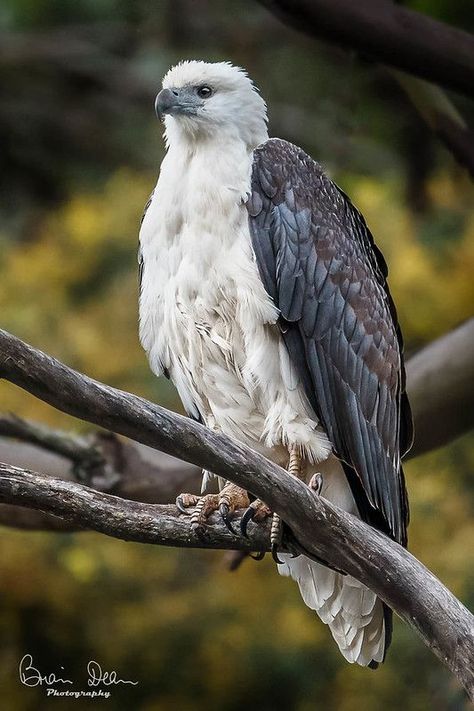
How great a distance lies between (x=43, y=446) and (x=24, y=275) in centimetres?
131

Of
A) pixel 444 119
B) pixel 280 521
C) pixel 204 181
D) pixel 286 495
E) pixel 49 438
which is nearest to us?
pixel 286 495

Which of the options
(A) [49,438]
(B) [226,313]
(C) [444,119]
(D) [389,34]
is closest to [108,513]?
(B) [226,313]

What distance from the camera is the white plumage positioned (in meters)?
2.66

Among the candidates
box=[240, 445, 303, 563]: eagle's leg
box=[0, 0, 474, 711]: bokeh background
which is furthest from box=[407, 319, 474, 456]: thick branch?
box=[240, 445, 303, 563]: eagle's leg

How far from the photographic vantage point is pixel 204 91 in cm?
291

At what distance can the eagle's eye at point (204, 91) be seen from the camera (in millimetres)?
2904

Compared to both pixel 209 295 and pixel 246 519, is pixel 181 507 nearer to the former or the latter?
pixel 246 519

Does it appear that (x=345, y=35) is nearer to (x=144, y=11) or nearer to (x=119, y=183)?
(x=119, y=183)

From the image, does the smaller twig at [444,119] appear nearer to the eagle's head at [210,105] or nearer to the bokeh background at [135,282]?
the bokeh background at [135,282]

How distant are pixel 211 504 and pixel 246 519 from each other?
0.28 feet

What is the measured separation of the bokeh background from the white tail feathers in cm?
93

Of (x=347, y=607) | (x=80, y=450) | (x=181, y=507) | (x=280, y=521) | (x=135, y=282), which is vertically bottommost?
(x=135, y=282)

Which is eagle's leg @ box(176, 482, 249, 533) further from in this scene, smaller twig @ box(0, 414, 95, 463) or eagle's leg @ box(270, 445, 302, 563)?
smaller twig @ box(0, 414, 95, 463)

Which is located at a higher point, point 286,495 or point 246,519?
point 286,495
